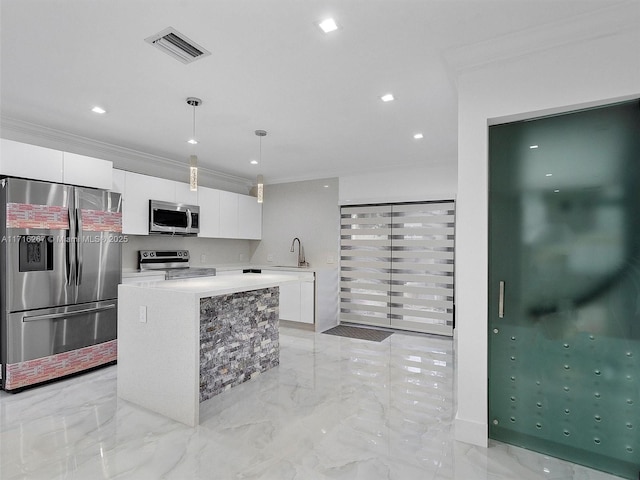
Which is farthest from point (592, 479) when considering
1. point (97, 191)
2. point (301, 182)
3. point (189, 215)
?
point (301, 182)

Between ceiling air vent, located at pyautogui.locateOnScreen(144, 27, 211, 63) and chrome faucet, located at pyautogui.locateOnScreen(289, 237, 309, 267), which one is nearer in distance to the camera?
ceiling air vent, located at pyautogui.locateOnScreen(144, 27, 211, 63)

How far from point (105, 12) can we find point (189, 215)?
347 cm

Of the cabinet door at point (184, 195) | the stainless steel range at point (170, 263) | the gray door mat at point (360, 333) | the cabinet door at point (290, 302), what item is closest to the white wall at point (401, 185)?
the cabinet door at point (290, 302)

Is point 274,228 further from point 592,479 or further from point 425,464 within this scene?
point 592,479

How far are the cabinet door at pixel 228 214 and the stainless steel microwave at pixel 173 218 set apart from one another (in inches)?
22.0

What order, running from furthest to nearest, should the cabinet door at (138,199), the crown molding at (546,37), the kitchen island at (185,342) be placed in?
1. the cabinet door at (138,199)
2. the kitchen island at (185,342)
3. the crown molding at (546,37)

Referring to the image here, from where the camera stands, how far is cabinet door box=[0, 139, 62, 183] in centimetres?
319

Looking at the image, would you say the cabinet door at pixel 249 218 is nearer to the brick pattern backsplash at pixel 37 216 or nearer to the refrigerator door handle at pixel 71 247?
the refrigerator door handle at pixel 71 247

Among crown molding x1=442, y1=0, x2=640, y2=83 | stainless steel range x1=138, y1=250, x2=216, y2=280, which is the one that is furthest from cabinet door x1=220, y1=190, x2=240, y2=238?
crown molding x1=442, y1=0, x2=640, y2=83

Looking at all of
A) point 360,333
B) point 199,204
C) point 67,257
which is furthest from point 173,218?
point 360,333

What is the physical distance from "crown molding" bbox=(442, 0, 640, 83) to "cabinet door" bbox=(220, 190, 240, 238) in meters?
4.30

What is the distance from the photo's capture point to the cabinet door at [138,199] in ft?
14.8

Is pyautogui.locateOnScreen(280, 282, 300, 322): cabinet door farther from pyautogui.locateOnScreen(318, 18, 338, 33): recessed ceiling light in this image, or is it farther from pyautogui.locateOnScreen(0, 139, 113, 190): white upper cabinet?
pyautogui.locateOnScreen(318, 18, 338, 33): recessed ceiling light

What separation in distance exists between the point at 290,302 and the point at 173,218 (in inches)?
86.8
